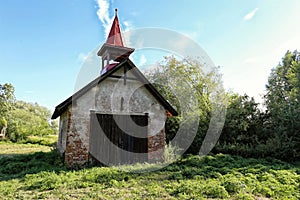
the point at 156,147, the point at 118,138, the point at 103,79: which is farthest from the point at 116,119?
the point at 156,147

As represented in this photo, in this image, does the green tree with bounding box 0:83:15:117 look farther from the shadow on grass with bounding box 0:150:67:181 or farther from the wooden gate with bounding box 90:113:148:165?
the wooden gate with bounding box 90:113:148:165

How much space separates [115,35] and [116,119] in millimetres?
5482

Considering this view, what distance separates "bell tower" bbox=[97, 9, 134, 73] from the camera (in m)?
12.4

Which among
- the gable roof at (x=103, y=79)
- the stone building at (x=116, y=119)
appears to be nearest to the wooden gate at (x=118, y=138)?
the stone building at (x=116, y=119)

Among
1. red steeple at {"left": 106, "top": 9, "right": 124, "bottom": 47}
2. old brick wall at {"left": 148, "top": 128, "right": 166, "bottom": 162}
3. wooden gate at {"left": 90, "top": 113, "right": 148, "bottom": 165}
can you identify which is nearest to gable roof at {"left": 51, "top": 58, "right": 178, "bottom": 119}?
wooden gate at {"left": 90, "top": 113, "right": 148, "bottom": 165}

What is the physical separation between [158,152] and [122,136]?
185 centimetres

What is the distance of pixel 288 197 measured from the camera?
6250 mm

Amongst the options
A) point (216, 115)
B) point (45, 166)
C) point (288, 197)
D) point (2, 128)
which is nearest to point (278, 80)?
point (216, 115)

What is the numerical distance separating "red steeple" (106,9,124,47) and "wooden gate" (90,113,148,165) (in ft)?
15.5

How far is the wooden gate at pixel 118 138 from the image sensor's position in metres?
10.0

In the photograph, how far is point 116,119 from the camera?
1045cm

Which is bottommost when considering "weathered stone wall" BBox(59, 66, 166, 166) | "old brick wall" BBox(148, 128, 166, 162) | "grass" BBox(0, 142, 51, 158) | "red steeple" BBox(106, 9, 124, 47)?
"grass" BBox(0, 142, 51, 158)

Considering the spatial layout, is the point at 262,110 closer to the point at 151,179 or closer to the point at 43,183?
the point at 151,179

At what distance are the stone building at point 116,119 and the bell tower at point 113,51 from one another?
2.08m
